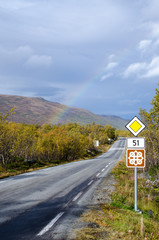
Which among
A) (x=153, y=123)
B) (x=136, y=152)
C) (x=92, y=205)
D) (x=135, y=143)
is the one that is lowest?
(x=92, y=205)

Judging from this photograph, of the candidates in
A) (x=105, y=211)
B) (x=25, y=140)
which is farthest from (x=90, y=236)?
(x=25, y=140)

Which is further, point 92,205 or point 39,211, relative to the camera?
point 92,205

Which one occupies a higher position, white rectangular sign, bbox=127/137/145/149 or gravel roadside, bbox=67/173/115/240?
white rectangular sign, bbox=127/137/145/149

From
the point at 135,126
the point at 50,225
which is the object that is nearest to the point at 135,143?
the point at 135,126

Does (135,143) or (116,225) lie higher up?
(135,143)

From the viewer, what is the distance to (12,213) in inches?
234

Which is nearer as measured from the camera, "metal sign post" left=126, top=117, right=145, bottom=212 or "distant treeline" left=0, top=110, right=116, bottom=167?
"metal sign post" left=126, top=117, right=145, bottom=212

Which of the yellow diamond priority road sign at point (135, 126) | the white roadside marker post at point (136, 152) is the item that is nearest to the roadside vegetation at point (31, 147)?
the white roadside marker post at point (136, 152)

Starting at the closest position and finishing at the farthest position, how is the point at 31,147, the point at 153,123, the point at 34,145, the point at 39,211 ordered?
the point at 39,211 < the point at 153,123 < the point at 31,147 < the point at 34,145

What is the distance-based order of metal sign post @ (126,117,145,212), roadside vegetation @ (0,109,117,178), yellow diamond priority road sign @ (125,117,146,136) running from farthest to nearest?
roadside vegetation @ (0,109,117,178) → yellow diamond priority road sign @ (125,117,146,136) → metal sign post @ (126,117,145,212)

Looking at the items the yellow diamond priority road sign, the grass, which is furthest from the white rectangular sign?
the grass

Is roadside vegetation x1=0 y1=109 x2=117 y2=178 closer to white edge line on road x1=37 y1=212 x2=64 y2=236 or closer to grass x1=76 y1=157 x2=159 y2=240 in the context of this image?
white edge line on road x1=37 y1=212 x2=64 y2=236

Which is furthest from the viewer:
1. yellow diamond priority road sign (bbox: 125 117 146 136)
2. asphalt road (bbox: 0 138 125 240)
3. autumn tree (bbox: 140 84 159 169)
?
autumn tree (bbox: 140 84 159 169)

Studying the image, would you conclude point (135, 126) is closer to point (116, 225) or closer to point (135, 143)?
point (135, 143)
